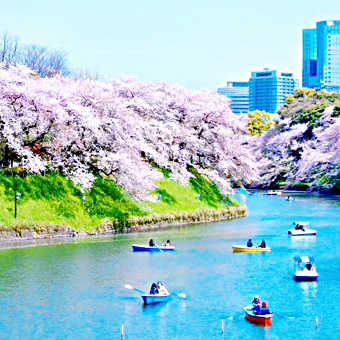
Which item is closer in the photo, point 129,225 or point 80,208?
point 80,208

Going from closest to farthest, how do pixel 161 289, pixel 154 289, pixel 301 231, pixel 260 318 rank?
pixel 260 318 → pixel 154 289 → pixel 161 289 → pixel 301 231

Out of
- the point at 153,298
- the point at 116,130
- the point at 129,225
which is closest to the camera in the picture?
the point at 153,298

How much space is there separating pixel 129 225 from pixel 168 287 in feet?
57.1

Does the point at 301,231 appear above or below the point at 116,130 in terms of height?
below

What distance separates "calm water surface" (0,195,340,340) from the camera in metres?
29.3

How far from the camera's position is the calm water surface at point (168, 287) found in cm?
2934

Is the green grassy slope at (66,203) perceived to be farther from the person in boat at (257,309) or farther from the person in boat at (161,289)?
the person in boat at (257,309)

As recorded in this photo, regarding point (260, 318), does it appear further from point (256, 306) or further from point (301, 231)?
point (301, 231)

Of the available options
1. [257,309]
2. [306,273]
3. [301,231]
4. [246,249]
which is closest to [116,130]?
[301,231]

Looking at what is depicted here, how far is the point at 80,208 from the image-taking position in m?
50.9

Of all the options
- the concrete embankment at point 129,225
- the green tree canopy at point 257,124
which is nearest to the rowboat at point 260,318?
the concrete embankment at point 129,225

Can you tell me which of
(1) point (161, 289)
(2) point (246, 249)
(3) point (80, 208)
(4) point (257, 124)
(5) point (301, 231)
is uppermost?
(4) point (257, 124)

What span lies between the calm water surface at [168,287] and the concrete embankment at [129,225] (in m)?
1.86

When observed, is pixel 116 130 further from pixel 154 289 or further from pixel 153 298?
pixel 153 298
